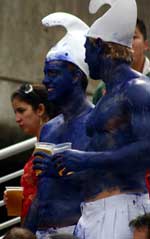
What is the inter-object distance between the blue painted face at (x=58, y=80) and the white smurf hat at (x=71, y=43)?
0.17ft

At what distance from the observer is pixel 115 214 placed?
21.8 feet

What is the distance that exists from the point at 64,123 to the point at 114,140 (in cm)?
75

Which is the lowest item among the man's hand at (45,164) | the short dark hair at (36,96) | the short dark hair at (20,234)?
the short dark hair at (20,234)

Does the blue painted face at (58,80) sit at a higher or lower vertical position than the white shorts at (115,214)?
higher

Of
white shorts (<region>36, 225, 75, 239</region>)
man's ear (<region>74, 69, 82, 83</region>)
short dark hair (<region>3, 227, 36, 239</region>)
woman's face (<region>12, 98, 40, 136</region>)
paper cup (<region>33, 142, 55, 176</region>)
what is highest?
man's ear (<region>74, 69, 82, 83</region>)

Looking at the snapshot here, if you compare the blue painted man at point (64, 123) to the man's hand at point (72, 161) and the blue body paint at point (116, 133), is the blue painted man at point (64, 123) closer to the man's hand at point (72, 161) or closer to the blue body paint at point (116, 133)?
the blue body paint at point (116, 133)

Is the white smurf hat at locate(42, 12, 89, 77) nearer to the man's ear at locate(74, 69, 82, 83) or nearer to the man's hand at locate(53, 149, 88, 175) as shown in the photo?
the man's ear at locate(74, 69, 82, 83)

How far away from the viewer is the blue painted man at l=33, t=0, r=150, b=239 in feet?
21.3

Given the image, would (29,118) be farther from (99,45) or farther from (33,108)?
(99,45)

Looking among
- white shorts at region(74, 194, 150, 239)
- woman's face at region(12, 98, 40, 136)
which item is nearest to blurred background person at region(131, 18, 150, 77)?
woman's face at region(12, 98, 40, 136)

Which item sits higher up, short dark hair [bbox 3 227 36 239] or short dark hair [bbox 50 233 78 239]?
short dark hair [bbox 3 227 36 239]

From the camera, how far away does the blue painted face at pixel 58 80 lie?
23.5 ft

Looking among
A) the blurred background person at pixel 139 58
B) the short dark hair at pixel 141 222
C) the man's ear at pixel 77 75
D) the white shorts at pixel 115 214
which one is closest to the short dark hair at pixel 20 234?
the white shorts at pixel 115 214

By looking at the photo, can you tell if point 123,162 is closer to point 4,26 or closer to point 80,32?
point 80,32
